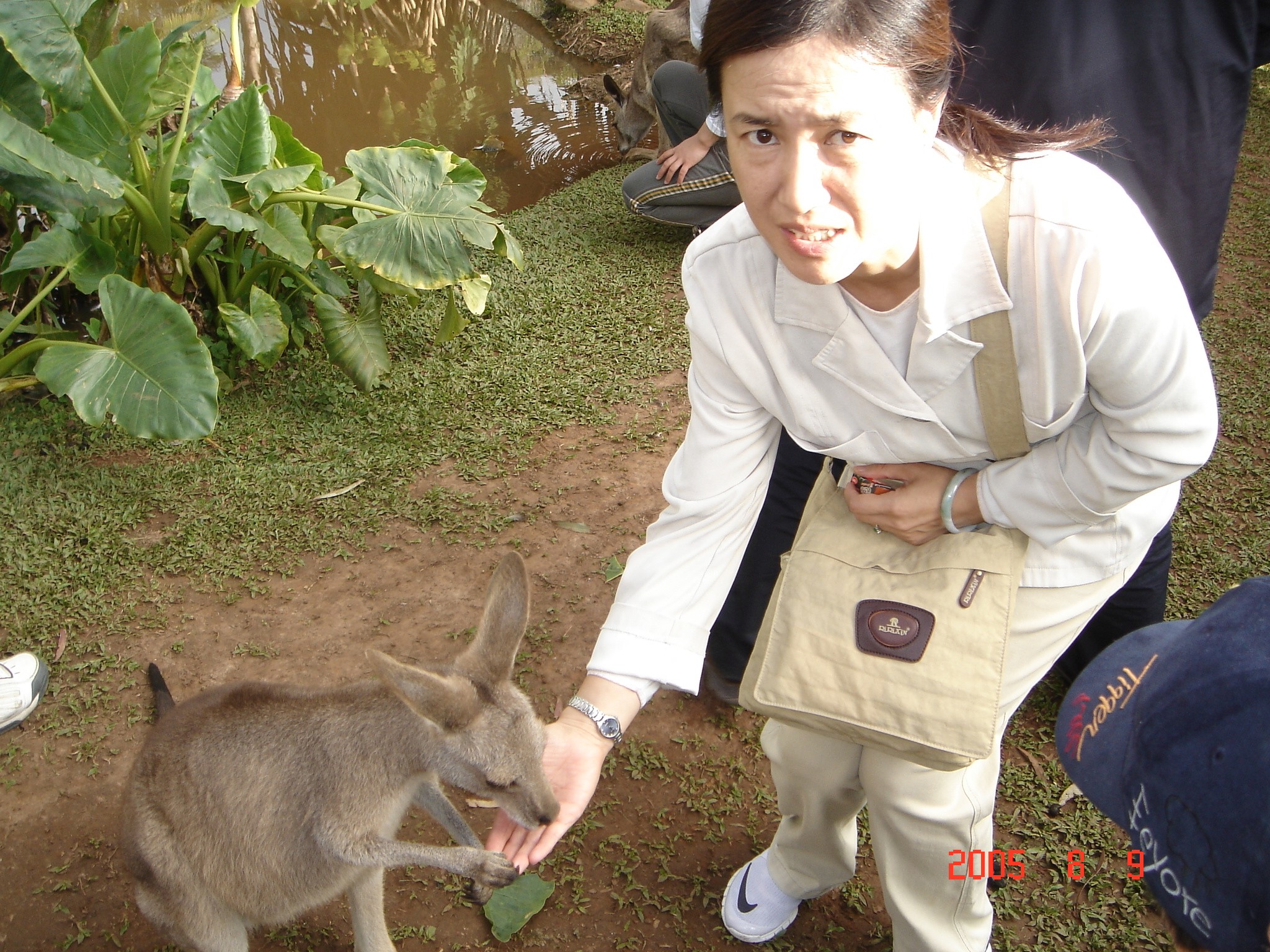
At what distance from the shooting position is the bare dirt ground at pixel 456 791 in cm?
226

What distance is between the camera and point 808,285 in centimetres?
158

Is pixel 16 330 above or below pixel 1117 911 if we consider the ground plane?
above

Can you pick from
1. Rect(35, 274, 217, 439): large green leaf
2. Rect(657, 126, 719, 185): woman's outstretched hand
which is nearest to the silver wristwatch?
Rect(35, 274, 217, 439): large green leaf

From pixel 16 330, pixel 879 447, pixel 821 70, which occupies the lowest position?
pixel 16 330

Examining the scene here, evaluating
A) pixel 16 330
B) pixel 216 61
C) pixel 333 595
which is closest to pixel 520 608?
pixel 333 595

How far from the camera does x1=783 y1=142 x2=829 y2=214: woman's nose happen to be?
1.32 meters

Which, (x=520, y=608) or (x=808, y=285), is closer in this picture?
(x=808, y=285)

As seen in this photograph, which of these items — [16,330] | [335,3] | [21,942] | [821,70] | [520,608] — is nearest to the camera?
[821,70]

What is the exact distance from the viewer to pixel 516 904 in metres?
2.26

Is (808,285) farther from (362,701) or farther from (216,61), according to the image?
(216,61)

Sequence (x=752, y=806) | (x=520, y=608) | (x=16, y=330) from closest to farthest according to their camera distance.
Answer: (x=520, y=608) → (x=752, y=806) → (x=16, y=330)

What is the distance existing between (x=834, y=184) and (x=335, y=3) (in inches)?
324

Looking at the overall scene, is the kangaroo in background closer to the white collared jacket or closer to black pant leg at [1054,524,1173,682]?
black pant leg at [1054,524,1173,682]
